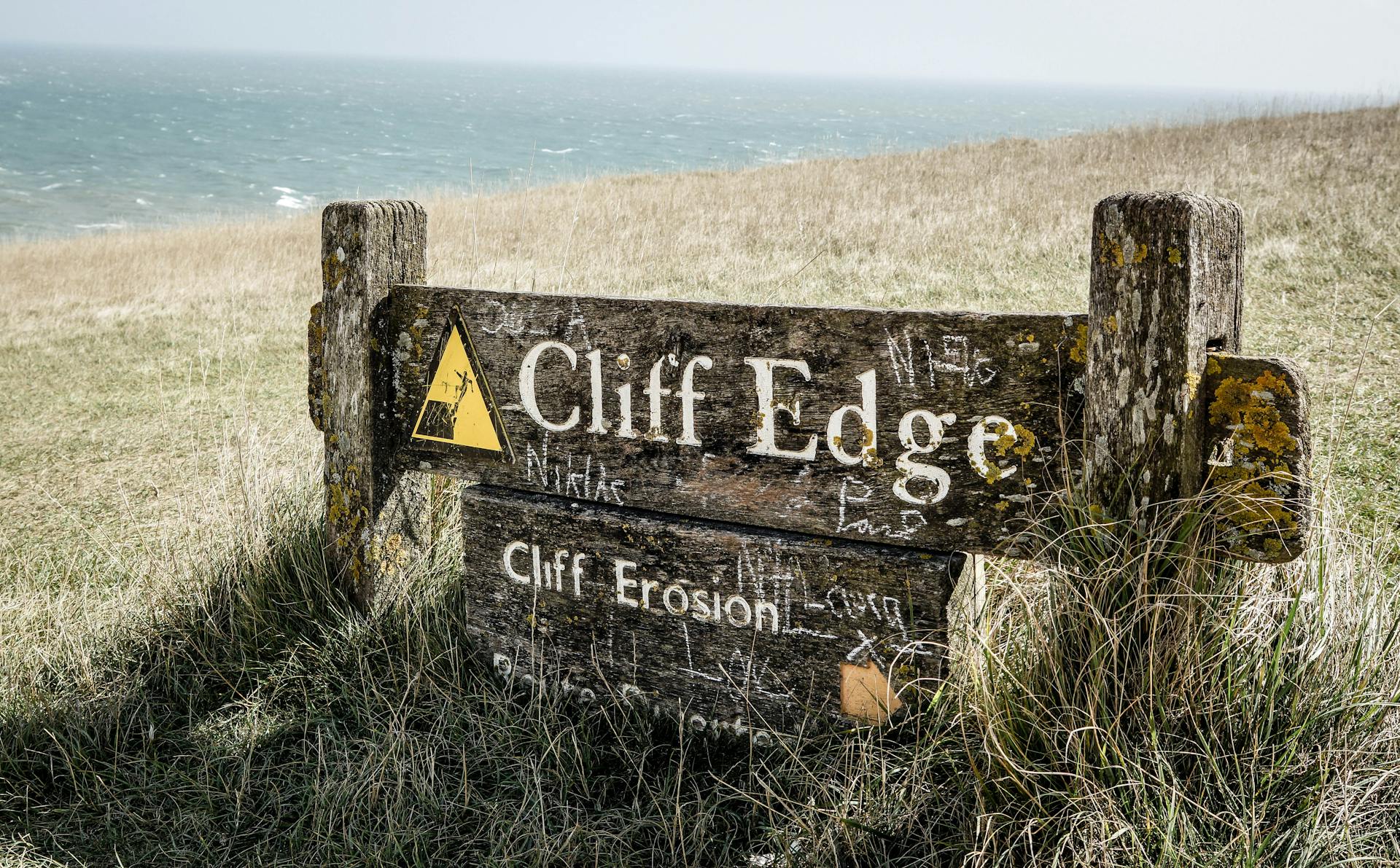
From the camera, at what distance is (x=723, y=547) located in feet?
7.29

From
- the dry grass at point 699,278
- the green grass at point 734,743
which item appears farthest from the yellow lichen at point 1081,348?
the dry grass at point 699,278

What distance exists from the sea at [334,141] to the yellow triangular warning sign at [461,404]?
2427 millimetres

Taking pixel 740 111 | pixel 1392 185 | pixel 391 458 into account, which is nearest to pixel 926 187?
pixel 1392 185

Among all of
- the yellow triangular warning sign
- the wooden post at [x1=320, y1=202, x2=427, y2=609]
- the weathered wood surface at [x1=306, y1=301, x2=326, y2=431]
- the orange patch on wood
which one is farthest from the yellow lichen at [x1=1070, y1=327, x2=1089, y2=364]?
the weathered wood surface at [x1=306, y1=301, x2=326, y2=431]

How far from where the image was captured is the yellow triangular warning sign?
8.22 ft

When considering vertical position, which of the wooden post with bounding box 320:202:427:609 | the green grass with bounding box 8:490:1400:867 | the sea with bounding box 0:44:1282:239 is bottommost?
the green grass with bounding box 8:490:1400:867

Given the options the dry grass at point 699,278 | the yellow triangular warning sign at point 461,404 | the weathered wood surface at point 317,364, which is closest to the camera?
the yellow triangular warning sign at point 461,404

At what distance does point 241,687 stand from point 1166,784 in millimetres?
2299

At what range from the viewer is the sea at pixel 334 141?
3312 cm

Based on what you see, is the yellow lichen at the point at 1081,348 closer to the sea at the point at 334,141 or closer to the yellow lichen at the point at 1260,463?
the yellow lichen at the point at 1260,463

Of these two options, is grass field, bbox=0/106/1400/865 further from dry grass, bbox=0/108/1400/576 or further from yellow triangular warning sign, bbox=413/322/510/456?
yellow triangular warning sign, bbox=413/322/510/456

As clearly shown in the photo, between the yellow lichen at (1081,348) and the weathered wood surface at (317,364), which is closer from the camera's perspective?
the yellow lichen at (1081,348)

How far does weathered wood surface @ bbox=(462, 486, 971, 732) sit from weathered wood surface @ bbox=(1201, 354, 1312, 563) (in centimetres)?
51

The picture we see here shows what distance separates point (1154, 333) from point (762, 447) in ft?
2.64
